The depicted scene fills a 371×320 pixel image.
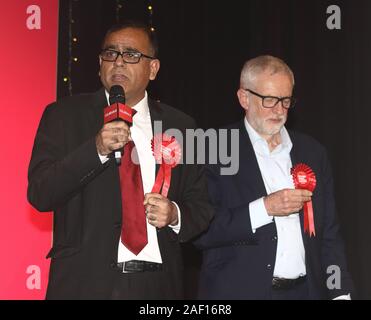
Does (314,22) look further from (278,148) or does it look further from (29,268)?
(29,268)

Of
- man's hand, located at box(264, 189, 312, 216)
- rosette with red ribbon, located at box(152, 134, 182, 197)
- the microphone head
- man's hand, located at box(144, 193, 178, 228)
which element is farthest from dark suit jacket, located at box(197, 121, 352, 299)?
the microphone head

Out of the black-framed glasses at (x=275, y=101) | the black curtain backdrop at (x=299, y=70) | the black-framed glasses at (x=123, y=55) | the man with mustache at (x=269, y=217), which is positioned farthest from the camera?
the black curtain backdrop at (x=299, y=70)

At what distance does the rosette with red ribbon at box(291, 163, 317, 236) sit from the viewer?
2734 millimetres

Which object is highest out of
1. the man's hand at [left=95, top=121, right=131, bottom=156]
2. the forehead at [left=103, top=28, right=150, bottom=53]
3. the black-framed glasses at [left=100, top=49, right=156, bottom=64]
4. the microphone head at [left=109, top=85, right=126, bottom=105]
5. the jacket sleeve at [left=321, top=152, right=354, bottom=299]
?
the forehead at [left=103, top=28, right=150, bottom=53]

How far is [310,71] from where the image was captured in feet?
15.0

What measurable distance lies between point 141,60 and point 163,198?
0.59 metres

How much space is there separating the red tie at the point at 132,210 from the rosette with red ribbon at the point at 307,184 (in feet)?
2.27

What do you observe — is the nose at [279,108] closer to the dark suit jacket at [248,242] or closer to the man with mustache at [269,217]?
the man with mustache at [269,217]

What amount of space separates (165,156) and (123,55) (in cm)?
42

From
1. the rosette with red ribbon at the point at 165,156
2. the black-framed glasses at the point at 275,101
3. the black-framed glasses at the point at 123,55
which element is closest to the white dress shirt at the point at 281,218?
the black-framed glasses at the point at 275,101

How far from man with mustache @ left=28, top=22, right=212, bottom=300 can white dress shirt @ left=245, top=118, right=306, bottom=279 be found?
260 millimetres

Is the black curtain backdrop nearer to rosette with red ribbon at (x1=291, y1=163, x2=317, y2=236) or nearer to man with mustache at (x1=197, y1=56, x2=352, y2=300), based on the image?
man with mustache at (x1=197, y1=56, x2=352, y2=300)
